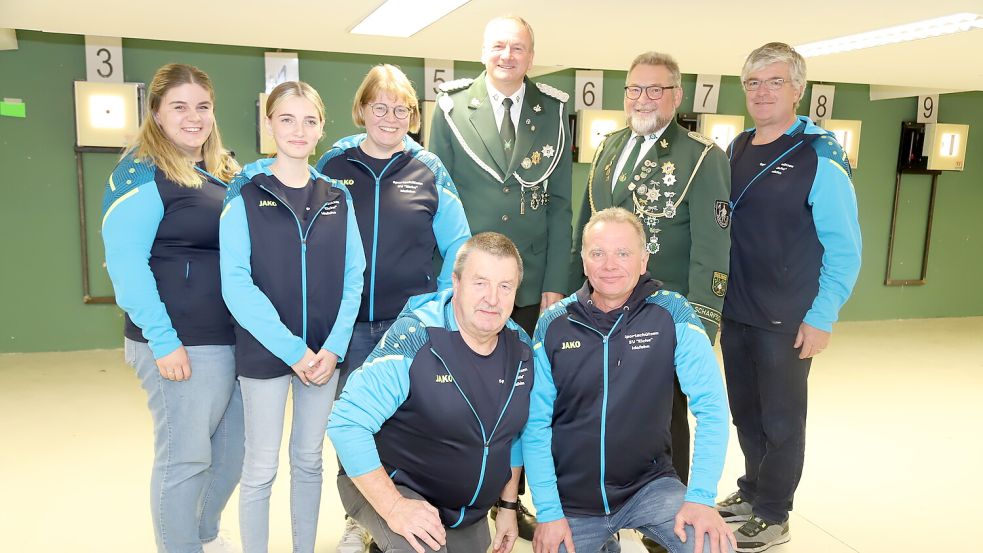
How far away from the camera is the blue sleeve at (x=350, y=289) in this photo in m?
2.04

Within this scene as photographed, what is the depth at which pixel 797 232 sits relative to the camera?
95.8 inches

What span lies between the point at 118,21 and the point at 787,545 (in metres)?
3.61

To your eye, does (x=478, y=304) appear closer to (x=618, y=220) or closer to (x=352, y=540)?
(x=618, y=220)

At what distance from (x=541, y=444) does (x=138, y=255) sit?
3.81 ft

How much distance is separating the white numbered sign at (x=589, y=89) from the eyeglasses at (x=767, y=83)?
10.2 feet

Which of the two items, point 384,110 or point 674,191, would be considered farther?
point 674,191

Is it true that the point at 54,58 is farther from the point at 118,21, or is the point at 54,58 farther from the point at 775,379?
the point at 775,379

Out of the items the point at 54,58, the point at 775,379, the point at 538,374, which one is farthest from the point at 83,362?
the point at 775,379

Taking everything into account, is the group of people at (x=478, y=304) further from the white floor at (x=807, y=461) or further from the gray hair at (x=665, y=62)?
the white floor at (x=807, y=461)

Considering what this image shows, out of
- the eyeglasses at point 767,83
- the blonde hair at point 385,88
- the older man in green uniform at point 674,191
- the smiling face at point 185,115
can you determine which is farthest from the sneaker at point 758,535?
the smiling face at point 185,115

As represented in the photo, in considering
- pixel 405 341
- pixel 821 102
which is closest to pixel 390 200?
pixel 405 341

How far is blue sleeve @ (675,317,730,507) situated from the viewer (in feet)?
6.17

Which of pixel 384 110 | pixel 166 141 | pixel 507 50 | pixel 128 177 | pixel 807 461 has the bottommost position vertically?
pixel 807 461

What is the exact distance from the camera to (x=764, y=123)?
2504mm
